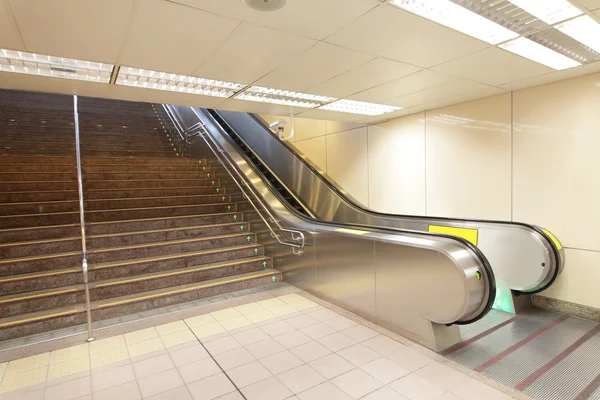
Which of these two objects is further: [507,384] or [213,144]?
[213,144]

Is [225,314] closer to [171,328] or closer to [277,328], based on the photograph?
[171,328]

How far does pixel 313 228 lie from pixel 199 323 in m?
1.52

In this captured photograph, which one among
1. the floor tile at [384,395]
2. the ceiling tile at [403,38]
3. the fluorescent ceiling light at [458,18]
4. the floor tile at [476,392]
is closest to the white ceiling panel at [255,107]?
the ceiling tile at [403,38]

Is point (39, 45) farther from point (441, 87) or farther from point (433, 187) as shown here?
point (433, 187)

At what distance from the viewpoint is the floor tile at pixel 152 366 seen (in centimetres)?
218

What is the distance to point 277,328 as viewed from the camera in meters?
2.80

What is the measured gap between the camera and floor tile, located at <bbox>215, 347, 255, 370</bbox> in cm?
226

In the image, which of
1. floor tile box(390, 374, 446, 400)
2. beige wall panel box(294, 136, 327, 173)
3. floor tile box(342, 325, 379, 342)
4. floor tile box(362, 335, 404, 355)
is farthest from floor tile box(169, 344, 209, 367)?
beige wall panel box(294, 136, 327, 173)

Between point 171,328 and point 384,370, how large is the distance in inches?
73.7

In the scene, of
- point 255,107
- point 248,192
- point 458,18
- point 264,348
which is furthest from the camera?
point 248,192

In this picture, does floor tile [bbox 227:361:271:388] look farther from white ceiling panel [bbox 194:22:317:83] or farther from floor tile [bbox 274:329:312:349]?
white ceiling panel [bbox 194:22:317:83]

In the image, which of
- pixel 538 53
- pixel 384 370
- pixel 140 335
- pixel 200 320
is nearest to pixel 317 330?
pixel 384 370

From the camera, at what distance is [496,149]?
3.41 meters

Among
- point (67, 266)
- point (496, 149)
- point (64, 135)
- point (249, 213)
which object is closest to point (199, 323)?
point (67, 266)
